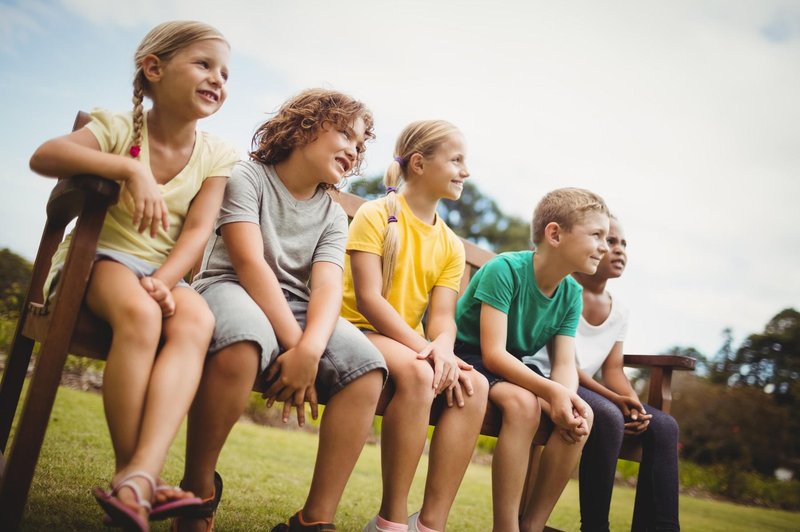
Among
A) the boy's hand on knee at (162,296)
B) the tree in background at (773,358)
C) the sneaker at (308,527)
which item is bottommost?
the sneaker at (308,527)

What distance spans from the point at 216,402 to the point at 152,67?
3.16ft

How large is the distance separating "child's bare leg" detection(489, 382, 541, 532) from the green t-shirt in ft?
1.26

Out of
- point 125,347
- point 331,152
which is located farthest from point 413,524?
point 331,152

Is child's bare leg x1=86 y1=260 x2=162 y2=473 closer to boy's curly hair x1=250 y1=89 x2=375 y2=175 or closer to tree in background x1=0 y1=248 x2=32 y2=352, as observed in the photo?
boy's curly hair x1=250 y1=89 x2=375 y2=175

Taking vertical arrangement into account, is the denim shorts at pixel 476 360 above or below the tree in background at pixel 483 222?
below

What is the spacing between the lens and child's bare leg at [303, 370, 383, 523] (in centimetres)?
148

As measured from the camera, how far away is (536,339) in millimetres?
2350

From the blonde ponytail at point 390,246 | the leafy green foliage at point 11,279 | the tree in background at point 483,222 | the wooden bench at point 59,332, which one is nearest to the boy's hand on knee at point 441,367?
the blonde ponytail at point 390,246

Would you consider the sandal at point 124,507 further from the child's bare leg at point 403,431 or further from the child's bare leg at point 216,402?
the child's bare leg at point 403,431

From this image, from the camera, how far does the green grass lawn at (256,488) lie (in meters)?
1.77

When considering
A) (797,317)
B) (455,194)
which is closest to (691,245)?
(797,317)

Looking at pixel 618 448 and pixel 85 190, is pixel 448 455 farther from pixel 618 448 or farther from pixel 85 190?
pixel 85 190

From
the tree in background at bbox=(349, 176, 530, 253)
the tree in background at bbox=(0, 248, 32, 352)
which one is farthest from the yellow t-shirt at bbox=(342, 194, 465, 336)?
the tree in background at bbox=(349, 176, 530, 253)

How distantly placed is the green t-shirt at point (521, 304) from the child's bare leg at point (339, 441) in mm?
807
